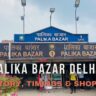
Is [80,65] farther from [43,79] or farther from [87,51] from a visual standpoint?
[43,79]

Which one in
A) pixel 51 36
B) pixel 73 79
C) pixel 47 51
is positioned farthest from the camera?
pixel 47 51

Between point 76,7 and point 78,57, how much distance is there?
5890 millimetres

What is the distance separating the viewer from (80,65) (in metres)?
38.6

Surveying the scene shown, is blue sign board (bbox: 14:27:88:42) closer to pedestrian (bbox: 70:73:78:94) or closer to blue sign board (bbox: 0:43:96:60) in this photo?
blue sign board (bbox: 0:43:96:60)

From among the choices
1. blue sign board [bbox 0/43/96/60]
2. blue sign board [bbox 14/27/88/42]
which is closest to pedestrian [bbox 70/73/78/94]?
blue sign board [bbox 0/43/96/60]

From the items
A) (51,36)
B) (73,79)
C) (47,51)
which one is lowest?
(73,79)

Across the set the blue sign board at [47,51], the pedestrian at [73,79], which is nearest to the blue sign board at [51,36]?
the blue sign board at [47,51]

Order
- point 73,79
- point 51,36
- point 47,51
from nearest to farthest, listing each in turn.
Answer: point 73,79, point 51,36, point 47,51

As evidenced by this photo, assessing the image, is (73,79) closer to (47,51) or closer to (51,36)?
(51,36)

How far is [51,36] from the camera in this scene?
118 ft

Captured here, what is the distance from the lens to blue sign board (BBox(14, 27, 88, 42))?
35.7 m

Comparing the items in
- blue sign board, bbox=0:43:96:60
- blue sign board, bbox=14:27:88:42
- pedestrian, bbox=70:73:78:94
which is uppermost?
blue sign board, bbox=14:27:88:42

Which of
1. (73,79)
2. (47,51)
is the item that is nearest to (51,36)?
(47,51)

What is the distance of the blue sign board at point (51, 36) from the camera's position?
35.7 metres
